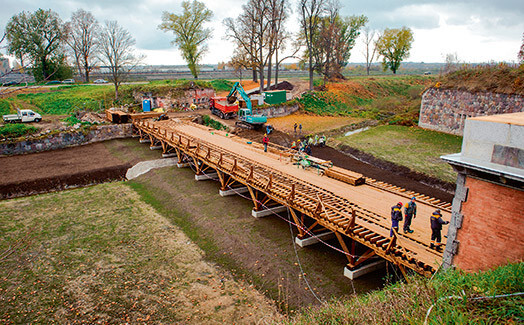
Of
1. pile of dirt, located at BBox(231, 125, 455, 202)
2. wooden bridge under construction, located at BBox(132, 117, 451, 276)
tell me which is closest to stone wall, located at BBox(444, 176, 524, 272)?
wooden bridge under construction, located at BBox(132, 117, 451, 276)

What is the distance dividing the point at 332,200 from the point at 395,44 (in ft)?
244

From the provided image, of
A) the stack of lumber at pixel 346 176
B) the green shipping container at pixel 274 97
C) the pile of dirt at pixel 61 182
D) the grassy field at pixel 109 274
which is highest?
the green shipping container at pixel 274 97

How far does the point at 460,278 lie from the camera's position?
7305mm

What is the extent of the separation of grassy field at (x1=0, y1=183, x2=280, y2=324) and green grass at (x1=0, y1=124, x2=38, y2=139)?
14.6m

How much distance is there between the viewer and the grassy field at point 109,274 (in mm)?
11547

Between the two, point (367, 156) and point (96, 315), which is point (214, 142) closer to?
point (367, 156)

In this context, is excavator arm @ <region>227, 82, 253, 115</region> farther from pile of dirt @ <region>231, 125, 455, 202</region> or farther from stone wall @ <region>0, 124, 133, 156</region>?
stone wall @ <region>0, 124, 133, 156</region>

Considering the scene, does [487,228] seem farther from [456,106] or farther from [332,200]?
[456,106]

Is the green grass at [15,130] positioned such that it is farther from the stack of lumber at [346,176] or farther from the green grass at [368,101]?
the green grass at [368,101]

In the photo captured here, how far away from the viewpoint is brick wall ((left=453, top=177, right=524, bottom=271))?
7.84 metres

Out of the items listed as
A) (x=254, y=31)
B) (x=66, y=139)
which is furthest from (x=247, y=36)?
(x=66, y=139)

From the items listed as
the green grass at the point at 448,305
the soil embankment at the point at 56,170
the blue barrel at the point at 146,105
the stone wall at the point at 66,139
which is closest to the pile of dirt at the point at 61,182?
the soil embankment at the point at 56,170

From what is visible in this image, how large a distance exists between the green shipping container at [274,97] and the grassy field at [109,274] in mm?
28045

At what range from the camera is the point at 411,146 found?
98.5ft
